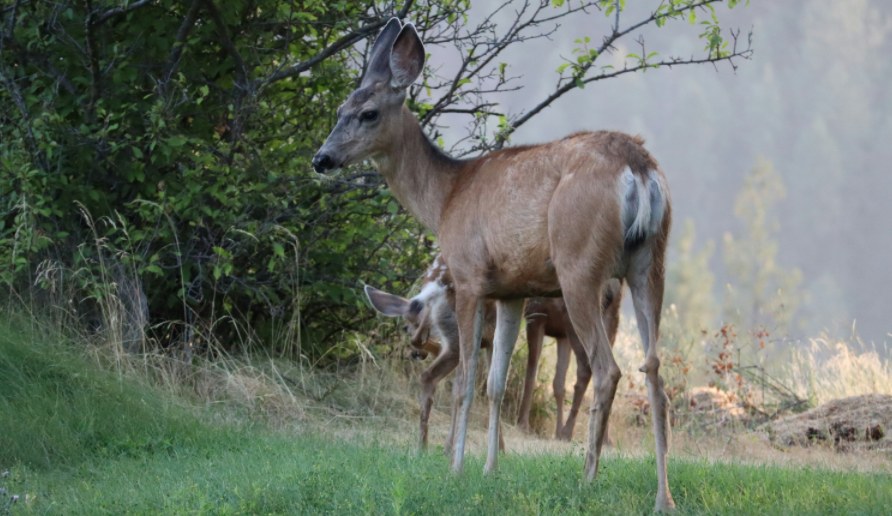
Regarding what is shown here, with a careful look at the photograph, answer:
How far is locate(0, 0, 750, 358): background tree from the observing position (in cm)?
1109

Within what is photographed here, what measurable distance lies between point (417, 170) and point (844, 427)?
4747 mm

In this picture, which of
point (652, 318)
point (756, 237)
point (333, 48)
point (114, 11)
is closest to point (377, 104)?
point (652, 318)

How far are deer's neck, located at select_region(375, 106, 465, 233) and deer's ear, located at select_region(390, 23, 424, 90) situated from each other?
0.23 m

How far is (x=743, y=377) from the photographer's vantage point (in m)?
14.2

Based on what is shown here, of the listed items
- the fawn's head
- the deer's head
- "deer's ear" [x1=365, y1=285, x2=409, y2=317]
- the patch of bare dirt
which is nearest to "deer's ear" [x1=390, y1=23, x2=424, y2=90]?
the deer's head

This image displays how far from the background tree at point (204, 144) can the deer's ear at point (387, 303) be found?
0.92 m

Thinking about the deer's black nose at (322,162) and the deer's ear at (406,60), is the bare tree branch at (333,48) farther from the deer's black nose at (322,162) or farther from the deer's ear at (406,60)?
the deer's black nose at (322,162)

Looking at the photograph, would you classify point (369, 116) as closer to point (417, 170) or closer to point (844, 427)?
point (417, 170)

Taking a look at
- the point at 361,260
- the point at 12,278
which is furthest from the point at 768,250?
the point at 12,278

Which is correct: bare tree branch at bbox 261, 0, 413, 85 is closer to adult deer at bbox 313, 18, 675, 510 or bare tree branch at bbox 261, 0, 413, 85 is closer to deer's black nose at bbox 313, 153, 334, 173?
adult deer at bbox 313, 18, 675, 510

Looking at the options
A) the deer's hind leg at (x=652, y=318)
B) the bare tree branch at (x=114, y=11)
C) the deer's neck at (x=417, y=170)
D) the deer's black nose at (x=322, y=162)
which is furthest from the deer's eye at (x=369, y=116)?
the bare tree branch at (x=114, y=11)

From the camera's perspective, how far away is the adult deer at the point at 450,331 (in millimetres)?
9406

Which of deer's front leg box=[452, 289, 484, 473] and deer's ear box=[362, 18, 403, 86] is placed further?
deer's ear box=[362, 18, 403, 86]

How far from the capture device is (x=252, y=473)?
751cm
